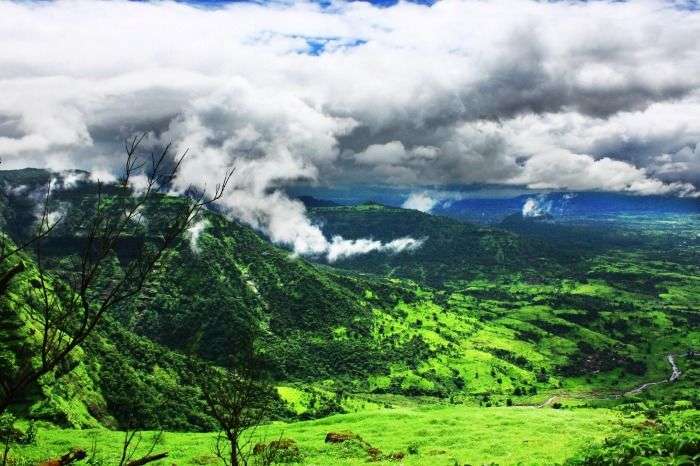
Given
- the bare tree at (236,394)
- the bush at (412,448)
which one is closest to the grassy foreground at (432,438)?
the bush at (412,448)

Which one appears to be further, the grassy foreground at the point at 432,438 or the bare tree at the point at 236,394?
the grassy foreground at the point at 432,438

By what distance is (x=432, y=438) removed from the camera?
61.5 metres

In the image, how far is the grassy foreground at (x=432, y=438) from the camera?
52.4m

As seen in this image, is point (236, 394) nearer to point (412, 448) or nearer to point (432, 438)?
point (412, 448)

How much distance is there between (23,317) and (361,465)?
116 m

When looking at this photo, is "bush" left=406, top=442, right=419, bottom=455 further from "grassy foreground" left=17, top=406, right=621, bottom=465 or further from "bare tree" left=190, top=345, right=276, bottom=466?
"bare tree" left=190, top=345, right=276, bottom=466

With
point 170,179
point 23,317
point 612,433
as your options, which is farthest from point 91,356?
point 170,179

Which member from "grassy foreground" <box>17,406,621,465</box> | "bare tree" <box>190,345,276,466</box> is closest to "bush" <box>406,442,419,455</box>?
"grassy foreground" <box>17,406,621,465</box>

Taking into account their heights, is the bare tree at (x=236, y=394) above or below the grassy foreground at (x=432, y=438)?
above

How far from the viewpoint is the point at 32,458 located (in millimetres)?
48844

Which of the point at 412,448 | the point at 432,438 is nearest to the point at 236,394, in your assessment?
the point at 412,448

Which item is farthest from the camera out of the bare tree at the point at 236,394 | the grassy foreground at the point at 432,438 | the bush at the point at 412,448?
the bush at the point at 412,448

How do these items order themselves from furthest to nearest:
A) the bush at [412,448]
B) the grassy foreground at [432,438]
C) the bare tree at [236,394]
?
the bush at [412,448], the grassy foreground at [432,438], the bare tree at [236,394]

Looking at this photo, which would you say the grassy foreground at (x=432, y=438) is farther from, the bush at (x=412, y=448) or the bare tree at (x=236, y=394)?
the bare tree at (x=236, y=394)
